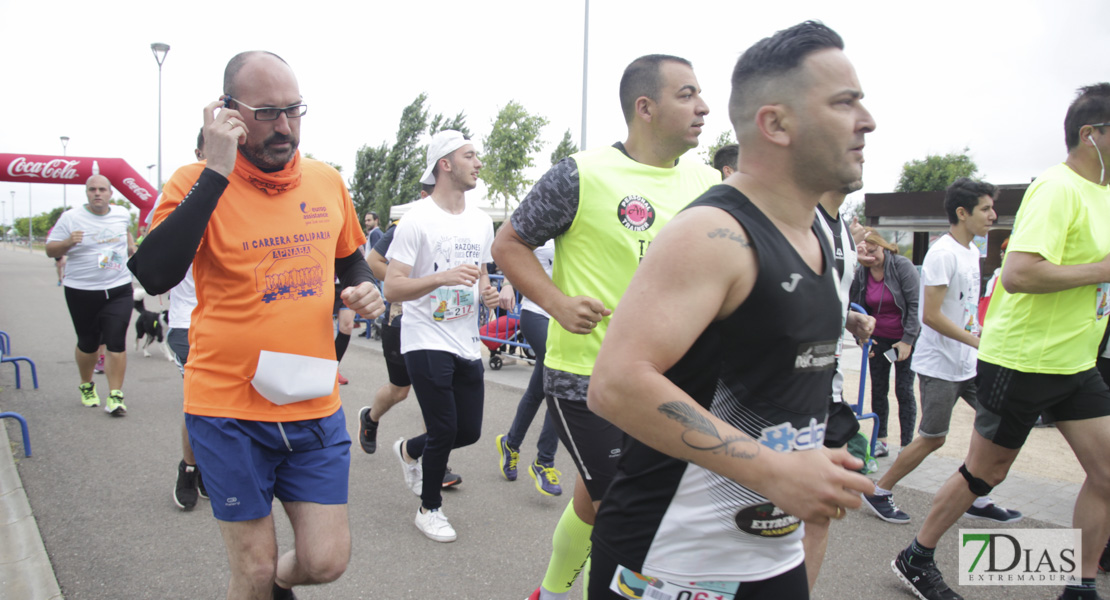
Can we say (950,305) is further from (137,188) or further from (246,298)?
(137,188)

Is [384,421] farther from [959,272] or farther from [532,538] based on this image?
[959,272]

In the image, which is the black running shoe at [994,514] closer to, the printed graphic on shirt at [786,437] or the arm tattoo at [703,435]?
the printed graphic on shirt at [786,437]

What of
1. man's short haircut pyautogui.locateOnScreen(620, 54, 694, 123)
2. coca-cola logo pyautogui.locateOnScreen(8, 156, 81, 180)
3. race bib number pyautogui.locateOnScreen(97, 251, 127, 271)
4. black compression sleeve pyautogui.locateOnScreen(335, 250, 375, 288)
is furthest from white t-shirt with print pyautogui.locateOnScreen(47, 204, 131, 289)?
coca-cola logo pyautogui.locateOnScreen(8, 156, 81, 180)

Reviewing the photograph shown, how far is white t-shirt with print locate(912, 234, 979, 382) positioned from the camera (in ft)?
14.1

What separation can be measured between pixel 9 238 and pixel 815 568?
6411 inches

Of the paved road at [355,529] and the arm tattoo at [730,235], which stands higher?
the arm tattoo at [730,235]

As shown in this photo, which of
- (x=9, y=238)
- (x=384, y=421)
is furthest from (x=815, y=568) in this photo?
(x=9, y=238)

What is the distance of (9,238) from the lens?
127438mm

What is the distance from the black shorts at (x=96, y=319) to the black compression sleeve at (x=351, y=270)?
4.96 metres

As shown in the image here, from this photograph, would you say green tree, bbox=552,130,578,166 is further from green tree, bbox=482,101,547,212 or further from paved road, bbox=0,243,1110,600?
paved road, bbox=0,243,1110,600

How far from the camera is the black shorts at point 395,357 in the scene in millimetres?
4855

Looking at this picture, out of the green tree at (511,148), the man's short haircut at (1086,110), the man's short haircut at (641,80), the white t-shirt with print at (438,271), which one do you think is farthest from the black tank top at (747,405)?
the green tree at (511,148)

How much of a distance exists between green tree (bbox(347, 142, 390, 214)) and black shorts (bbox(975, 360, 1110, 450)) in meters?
39.6

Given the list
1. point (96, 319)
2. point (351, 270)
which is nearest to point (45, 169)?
point (96, 319)
